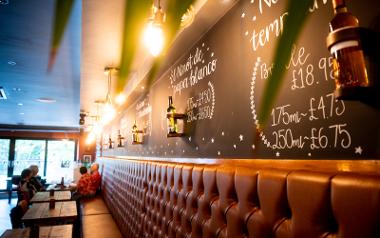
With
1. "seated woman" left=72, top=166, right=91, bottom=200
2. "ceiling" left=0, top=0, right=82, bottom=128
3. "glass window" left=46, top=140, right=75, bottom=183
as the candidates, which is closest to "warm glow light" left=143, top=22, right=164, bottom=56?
"ceiling" left=0, top=0, right=82, bottom=128

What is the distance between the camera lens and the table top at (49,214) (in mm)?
3445

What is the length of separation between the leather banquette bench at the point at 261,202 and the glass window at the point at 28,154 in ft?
47.9

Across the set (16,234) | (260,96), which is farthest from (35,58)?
(260,96)

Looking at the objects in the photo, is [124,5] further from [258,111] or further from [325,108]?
[325,108]

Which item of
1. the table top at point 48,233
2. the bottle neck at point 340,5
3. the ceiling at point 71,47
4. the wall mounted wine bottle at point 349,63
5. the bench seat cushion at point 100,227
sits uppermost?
the ceiling at point 71,47

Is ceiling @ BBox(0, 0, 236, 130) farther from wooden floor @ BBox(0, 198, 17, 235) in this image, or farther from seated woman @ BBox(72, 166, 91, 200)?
wooden floor @ BBox(0, 198, 17, 235)

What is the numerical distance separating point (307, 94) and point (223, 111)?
825 mm

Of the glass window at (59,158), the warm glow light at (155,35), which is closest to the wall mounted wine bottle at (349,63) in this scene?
the warm glow light at (155,35)

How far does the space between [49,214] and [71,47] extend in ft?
7.69

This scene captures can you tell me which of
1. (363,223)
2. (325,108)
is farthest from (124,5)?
(363,223)

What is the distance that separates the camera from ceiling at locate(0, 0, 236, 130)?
8.68 feet

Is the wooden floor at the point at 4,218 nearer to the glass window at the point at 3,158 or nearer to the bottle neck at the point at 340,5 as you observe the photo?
the glass window at the point at 3,158

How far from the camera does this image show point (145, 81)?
4.11 m

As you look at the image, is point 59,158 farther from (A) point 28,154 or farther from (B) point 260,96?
(B) point 260,96
